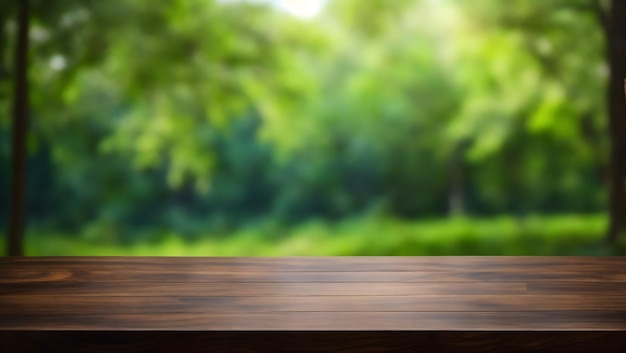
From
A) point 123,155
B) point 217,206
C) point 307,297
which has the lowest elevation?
point 307,297

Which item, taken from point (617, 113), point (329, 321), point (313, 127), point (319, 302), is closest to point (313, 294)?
point (319, 302)

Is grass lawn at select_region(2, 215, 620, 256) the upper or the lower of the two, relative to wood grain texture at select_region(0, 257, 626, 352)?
upper

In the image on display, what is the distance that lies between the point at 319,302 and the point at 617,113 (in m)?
3.15

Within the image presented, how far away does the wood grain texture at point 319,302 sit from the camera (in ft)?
4.00

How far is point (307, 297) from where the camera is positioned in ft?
4.66

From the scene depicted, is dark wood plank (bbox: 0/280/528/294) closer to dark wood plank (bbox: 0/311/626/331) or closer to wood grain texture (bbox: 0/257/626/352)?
wood grain texture (bbox: 0/257/626/352)

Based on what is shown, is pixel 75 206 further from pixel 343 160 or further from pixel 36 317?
pixel 36 317

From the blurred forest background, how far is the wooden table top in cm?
255

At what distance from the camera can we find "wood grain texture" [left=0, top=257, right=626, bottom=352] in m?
1.22

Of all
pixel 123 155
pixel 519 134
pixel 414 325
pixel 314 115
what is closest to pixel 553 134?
pixel 519 134

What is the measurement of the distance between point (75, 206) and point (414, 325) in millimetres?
3555
